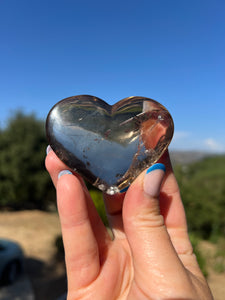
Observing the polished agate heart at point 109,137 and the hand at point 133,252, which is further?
the polished agate heart at point 109,137

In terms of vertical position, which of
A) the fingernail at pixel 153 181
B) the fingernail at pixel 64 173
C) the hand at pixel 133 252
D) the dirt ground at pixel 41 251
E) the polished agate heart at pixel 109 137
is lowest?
the dirt ground at pixel 41 251

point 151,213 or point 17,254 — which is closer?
point 151,213

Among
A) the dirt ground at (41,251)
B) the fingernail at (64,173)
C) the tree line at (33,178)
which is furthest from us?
the tree line at (33,178)

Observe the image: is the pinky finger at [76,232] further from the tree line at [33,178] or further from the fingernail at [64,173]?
the tree line at [33,178]

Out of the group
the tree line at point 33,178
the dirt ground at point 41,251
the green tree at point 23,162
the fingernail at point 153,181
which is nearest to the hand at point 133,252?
the fingernail at point 153,181

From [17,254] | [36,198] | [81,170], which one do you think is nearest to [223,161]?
[36,198]

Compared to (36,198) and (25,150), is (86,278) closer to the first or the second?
(25,150)

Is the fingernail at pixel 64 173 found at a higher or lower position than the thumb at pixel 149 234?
higher

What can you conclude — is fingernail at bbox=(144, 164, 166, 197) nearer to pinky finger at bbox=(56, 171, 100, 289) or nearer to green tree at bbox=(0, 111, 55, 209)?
pinky finger at bbox=(56, 171, 100, 289)
